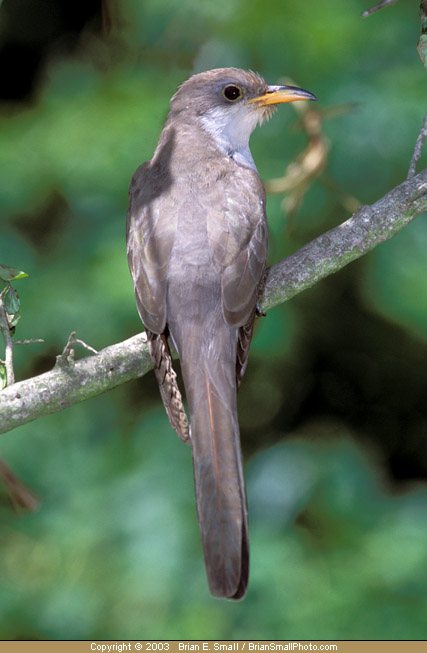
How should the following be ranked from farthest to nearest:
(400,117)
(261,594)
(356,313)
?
(356,313), (400,117), (261,594)

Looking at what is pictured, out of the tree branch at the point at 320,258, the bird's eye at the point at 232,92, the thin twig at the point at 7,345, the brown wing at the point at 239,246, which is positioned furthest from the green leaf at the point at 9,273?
the bird's eye at the point at 232,92

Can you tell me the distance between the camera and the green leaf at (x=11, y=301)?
2.73m

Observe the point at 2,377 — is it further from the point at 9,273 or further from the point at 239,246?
the point at 239,246

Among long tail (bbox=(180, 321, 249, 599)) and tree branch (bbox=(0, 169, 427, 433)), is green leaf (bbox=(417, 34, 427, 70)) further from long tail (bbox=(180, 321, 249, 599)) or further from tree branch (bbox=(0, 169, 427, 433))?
long tail (bbox=(180, 321, 249, 599))

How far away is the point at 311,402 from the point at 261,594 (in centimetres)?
133

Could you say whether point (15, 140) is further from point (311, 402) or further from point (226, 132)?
point (311, 402)

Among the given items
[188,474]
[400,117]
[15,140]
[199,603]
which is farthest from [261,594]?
[15,140]

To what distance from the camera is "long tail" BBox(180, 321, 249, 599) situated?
2541 millimetres

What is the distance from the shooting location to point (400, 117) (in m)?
4.21

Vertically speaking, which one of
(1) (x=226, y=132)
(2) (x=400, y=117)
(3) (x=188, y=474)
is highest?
(1) (x=226, y=132)

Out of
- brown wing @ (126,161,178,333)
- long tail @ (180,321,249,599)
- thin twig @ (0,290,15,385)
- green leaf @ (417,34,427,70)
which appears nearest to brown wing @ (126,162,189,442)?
brown wing @ (126,161,178,333)

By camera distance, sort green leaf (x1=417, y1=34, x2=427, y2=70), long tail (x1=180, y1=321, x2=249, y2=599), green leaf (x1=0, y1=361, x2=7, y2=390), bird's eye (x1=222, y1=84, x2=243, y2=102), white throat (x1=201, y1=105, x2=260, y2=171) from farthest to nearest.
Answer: bird's eye (x1=222, y1=84, x2=243, y2=102) → white throat (x1=201, y1=105, x2=260, y2=171) → green leaf (x1=417, y1=34, x2=427, y2=70) → green leaf (x1=0, y1=361, x2=7, y2=390) → long tail (x1=180, y1=321, x2=249, y2=599)

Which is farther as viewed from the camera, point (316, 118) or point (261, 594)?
point (316, 118)

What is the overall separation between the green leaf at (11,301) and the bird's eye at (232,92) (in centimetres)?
181
